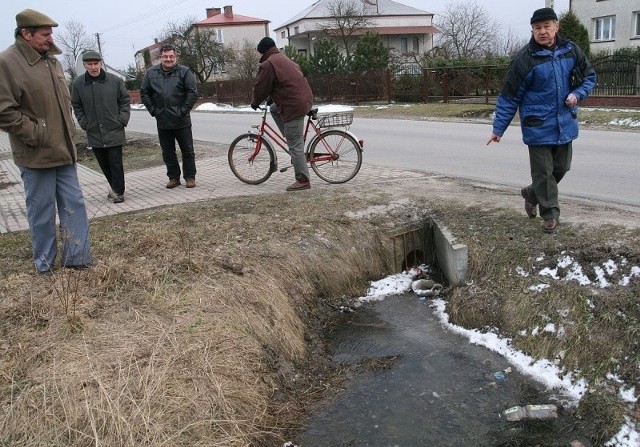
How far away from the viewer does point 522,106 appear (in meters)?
4.79

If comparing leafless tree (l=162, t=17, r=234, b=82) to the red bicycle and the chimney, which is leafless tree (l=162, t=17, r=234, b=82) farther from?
the red bicycle

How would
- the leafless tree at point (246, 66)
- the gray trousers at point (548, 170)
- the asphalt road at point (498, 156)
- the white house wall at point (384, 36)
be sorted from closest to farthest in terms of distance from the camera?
the gray trousers at point (548, 170)
the asphalt road at point (498, 156)
the leafless tree at point (246, 66)
the white house wall at point (384, 36)

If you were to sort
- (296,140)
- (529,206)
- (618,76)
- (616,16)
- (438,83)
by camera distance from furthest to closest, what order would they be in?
(616,16)
(438,83)
(618,76)
(296,140)
(529,206)

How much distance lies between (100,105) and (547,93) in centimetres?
513

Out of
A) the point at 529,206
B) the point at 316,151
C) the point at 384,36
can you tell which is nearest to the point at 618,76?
the point at 316,151

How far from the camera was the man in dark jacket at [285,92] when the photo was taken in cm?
712

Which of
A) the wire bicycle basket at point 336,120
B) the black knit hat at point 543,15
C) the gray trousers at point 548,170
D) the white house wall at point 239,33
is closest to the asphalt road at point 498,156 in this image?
the wire bicycle basket at point 336,120

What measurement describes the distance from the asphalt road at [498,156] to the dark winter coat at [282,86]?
8.37 feet

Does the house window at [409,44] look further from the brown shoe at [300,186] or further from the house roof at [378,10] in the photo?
the brown shoe at [300,186]

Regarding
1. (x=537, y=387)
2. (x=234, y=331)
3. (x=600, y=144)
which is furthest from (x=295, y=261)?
(x=600, y=144)

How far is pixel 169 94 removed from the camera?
7.62 metres

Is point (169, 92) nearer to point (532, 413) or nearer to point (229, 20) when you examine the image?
point (532, 413)

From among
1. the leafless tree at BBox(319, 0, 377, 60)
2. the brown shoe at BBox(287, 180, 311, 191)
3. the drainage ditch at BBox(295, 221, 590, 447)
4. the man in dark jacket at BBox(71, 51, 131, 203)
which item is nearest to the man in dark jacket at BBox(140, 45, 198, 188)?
the man in dark jacket at BBox(71, 51, 131, 203)

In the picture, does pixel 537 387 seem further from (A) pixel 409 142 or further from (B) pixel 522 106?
(A) pixel 409 142
